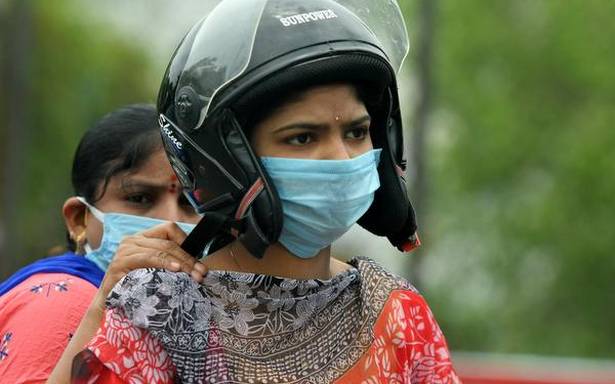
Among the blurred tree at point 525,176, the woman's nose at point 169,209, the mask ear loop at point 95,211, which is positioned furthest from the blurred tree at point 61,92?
the woman's nose at point 169,209

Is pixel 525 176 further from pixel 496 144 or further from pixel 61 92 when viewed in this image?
pixel 61 92

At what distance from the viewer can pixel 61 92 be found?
3244 cm

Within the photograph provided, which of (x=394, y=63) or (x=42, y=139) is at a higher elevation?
(x=394, y=63)

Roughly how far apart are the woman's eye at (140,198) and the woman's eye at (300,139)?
141 centimetres

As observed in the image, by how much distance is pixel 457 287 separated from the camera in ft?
106

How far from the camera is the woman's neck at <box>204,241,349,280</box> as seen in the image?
3.20 metres

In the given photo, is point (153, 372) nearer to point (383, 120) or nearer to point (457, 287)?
point (383, 120)

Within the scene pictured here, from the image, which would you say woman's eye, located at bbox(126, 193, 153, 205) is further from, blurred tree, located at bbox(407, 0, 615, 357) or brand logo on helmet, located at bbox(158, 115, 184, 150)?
blurred tree, located at bbox(407, 0, 615, 357)

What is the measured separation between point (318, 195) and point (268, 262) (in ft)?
0.78

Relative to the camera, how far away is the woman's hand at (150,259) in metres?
3.13

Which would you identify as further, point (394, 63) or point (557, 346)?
point (557, 346)

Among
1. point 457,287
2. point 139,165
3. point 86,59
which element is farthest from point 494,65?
point 139,165

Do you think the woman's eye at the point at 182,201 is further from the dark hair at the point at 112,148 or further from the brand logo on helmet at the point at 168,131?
the brand logo on helmet at the point at 168,131

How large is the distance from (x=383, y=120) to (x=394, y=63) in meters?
0.17
